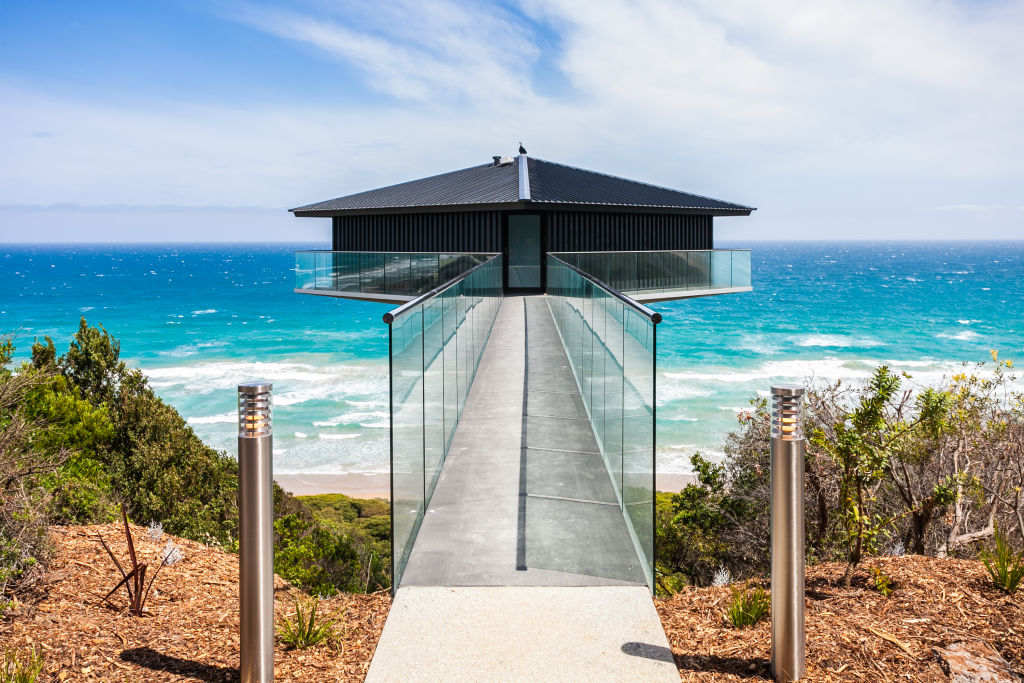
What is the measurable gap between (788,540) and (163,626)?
3.69 metres

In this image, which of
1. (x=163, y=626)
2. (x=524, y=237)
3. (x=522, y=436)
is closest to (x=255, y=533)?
(x=163, y=626)

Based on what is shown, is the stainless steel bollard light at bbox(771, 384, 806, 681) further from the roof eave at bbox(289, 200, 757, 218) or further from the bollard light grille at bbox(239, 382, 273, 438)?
the roof eave at bbox(289, 200, 757, 218)

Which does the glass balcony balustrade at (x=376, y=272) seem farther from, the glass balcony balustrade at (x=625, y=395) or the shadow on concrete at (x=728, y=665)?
the shadow on concrete at (x=728, y=665)

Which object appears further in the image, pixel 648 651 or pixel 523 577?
pixel 523 577

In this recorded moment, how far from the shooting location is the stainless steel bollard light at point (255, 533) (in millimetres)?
3873

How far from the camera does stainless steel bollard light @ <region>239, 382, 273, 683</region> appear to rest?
152 inches

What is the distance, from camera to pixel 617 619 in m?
4.59

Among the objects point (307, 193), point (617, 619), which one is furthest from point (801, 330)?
→ point (307, 193)

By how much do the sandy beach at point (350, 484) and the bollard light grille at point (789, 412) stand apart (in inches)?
917

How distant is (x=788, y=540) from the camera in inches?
154

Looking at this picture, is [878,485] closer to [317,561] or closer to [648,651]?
[648,651]

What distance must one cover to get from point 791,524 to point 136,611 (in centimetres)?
396

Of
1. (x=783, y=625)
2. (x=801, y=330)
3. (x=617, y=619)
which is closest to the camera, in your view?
(x=783, y=625)

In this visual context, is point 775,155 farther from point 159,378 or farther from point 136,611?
point 136,611
